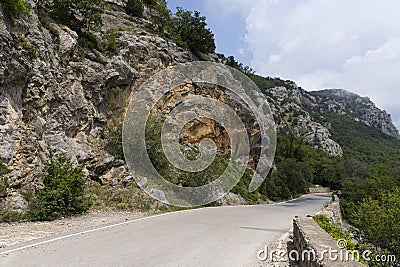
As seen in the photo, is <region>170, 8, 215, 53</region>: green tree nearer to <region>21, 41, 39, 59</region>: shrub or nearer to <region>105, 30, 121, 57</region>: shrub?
<region>105, 30, 121, 57</region>: shrub

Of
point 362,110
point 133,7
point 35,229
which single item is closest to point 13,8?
point 35,229

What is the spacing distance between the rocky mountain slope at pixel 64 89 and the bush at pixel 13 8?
1.25ft

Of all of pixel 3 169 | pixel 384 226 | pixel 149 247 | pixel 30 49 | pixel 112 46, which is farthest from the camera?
pixel 112 46

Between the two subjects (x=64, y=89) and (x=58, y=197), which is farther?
(x=64, y=89)

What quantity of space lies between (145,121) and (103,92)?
3.57 meters

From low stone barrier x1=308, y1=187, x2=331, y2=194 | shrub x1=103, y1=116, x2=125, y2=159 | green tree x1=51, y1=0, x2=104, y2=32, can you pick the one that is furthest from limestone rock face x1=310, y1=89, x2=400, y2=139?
shrub x1=103, y1=116, x2=125, y2=159

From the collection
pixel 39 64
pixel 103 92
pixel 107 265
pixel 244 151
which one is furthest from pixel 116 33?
pixel 107 265

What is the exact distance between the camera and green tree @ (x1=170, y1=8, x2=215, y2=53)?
34688 millimetres

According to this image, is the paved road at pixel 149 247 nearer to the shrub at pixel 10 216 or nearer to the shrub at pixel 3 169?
the shrub at pixel 10 216

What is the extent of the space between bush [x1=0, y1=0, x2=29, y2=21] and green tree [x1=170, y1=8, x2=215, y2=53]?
69.6 feet

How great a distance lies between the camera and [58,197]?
11.1m

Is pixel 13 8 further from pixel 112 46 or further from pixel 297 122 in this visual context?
pixel 297 122

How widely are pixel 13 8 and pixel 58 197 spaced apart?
894cm

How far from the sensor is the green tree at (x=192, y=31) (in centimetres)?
3469
